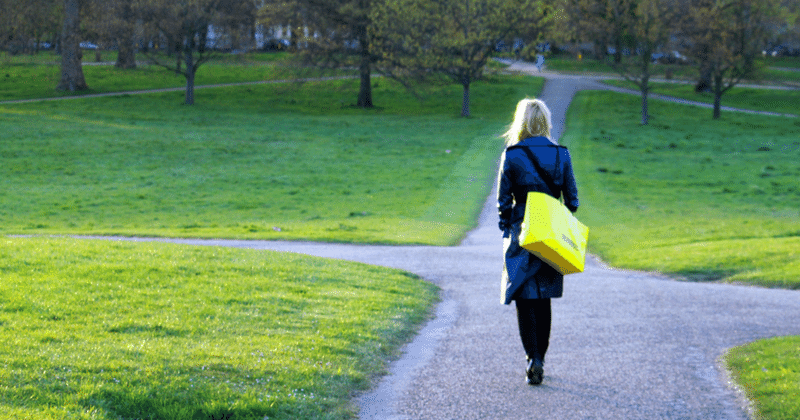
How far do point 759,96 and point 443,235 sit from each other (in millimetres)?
52182

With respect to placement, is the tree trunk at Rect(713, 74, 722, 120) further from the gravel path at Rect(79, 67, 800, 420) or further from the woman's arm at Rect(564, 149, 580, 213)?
the woman's arm at Rect(564, 149, 580, 213)

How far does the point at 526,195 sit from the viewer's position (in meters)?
5.87

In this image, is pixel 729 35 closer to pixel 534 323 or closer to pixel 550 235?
pixel 534 323

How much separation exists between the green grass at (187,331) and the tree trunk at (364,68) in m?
36.3

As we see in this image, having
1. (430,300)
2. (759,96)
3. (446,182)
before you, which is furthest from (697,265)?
(759,96)

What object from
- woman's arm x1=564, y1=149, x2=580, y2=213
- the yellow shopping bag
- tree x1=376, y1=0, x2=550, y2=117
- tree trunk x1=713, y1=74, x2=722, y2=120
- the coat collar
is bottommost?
the yellow shopping bag

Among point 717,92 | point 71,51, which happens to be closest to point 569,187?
point 717,92

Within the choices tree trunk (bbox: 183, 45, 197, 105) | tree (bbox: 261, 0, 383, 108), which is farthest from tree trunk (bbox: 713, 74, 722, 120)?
tree trunk (bbox: 183, 45, 197, 105)

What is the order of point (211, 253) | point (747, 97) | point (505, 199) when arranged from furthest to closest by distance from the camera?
point (747, 97) < point (211, 253) < point (505, 199)

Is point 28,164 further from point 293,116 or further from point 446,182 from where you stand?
point 293,116

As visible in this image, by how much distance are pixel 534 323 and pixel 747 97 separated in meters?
60.8

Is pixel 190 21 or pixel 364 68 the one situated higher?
pixel 190 21

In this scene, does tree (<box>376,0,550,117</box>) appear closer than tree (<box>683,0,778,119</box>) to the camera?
Yes

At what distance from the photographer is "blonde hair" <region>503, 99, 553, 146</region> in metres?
5.90
